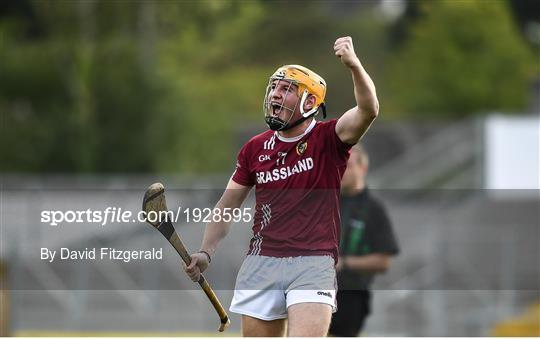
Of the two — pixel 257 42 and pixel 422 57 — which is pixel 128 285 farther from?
pixel 257 42

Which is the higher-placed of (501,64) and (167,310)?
(501,64)

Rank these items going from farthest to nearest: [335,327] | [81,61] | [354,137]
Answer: [81,61], [335,327], [354,137]

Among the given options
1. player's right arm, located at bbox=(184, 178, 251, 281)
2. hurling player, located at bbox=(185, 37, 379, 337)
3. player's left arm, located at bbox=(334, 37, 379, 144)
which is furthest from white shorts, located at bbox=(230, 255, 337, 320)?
player's left arm, located at bbox=(334, 37, 379, 144)

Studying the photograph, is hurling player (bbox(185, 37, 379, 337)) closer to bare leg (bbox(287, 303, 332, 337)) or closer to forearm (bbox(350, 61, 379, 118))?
bare leg (bbox(287, 303, 332, 337))

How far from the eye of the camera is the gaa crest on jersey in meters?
8.89

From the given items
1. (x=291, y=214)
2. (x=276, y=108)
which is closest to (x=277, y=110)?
(x=276, y=108)

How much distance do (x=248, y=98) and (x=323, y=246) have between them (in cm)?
3650

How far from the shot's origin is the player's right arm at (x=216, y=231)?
8.89m

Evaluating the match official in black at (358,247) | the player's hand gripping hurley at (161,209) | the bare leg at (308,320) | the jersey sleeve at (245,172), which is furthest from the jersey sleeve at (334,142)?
the match official in black at (358,247)

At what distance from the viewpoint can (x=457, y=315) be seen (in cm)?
2036

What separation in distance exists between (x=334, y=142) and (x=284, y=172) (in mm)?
330

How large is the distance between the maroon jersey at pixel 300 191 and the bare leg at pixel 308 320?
1.06 feet

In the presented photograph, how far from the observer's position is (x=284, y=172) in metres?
8.92

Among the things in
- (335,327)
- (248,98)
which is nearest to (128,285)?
(335,327)
